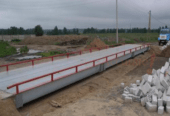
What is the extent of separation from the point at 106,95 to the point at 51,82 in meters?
2.56

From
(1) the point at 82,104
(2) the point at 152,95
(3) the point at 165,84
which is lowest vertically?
(1) the point at 82,104

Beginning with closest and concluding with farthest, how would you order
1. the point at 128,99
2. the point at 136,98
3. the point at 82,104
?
1. the point at 82,104
2. the point at 128,99
3. the point at 136,98

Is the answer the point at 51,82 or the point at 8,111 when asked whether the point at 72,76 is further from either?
the point at 8,111

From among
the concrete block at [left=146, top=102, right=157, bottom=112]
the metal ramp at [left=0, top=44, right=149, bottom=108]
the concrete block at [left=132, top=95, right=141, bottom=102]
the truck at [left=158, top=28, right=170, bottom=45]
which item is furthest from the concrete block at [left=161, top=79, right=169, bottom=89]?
the truck at [left=158, top=28, right=170, bottom=45]

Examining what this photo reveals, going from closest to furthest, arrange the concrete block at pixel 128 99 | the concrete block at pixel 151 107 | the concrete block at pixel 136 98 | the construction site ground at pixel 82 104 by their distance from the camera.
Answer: the construction site ground at pixel 82 104
the concrete block at pixel 151 107
the concrete block at pixel 128 99
the concrete block at pixel 136 98

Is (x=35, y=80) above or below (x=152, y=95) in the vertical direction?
above

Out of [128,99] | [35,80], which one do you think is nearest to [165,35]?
[128,99]

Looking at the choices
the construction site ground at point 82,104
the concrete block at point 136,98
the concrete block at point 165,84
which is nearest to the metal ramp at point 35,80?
the construction site ground at point 82,104

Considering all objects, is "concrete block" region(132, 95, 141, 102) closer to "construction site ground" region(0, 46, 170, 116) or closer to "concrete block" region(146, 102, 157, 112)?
"construction site ground" region(0, 46, 170, 116)

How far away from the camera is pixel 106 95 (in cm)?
713

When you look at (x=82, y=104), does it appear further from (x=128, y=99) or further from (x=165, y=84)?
→ (x=165, y=84)

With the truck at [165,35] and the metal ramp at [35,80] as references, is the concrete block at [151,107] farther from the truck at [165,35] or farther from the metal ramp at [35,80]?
the truck at [165,35]

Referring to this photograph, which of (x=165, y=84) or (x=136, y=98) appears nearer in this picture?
(x=136, y=98)

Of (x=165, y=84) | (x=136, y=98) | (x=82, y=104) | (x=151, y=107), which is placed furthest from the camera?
(x=165, y=84)
